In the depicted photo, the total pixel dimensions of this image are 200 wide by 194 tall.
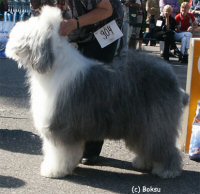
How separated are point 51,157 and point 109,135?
1.69 ft

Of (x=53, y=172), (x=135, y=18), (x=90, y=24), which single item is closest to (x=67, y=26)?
(x=90, y=24)

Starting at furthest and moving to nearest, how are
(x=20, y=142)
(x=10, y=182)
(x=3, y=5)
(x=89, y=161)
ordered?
1. (x=3, y=5)
2. (x=20, y=142)
3. (x=89, y=161)
4. (x=10, y=182)

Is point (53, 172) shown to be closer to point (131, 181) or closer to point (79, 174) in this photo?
point (79, 174)

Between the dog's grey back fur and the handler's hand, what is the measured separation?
0.35m

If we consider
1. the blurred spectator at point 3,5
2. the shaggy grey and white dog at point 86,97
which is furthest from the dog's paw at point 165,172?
the blurred spectator at point 3,5

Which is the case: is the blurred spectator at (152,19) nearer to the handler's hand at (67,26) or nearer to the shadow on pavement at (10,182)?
the handler's hand at (67,26)

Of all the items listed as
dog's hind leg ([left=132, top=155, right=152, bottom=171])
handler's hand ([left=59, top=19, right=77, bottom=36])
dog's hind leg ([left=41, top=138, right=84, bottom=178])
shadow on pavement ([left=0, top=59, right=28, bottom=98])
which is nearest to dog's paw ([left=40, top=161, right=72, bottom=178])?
dog's hind leg ([left=41, top=138, right=84, bottom=178])

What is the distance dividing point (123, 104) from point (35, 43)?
828 mm

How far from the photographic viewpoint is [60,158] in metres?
3.84

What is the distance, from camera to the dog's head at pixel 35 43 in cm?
353

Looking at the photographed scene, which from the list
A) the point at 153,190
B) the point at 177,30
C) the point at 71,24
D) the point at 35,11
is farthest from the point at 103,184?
the point at 177,30

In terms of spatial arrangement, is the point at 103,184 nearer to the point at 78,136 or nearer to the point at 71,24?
the point at 78,136

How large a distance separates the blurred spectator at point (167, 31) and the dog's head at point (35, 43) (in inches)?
308

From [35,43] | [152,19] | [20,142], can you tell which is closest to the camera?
[35,43]
